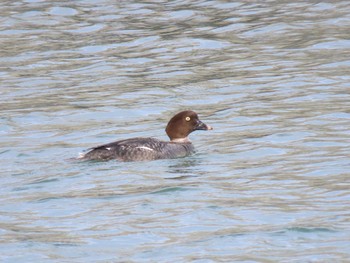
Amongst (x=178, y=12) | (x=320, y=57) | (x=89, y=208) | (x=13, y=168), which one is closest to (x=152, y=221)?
(x=89, y=208)

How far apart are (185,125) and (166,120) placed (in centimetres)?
180

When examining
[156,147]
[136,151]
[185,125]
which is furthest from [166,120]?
[136,151]

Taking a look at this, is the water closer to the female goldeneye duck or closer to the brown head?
the female goldeneye duck

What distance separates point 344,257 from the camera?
9.32 metres

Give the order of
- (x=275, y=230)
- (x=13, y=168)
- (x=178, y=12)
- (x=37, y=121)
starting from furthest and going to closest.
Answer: (x=178, y=12), (x=37, y=121), (x=13, y=168), (x=275, y=230)

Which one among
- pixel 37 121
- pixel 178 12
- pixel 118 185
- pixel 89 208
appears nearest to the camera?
pixel 89 208

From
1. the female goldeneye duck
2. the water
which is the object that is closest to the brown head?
the female goldeneye duck

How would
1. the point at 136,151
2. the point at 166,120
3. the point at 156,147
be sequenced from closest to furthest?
1. the point at 136,151
2. the point at 156,147
3. the point at 166,120

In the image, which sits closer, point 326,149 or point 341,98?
point 326,149

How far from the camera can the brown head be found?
551 inches

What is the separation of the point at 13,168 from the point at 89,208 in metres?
2.10

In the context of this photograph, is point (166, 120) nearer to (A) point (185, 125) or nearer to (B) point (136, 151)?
(A) point (185, 125)

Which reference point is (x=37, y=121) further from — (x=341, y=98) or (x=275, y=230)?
(x=275, y=230)

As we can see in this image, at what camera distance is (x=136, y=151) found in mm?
13180
